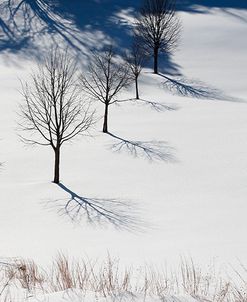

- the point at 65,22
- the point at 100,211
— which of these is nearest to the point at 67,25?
the point at 65,22

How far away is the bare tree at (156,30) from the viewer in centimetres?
3966

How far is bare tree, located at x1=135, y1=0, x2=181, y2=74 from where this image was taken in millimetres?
39656

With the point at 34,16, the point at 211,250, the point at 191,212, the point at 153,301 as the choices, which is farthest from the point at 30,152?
the point at 34,16

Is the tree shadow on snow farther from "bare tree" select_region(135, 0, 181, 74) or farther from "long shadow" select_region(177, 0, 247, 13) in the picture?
"bare tree" select_region(135, 0, 181, 74)

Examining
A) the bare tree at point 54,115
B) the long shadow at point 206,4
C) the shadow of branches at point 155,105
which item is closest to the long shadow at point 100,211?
the bare tree at point 54,115

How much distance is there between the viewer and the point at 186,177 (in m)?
19.9

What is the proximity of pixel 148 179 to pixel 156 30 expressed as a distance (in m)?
24.4

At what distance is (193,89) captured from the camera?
36.6 meters

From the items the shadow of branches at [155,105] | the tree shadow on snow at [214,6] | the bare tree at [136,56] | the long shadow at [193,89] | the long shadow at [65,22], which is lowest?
the shadow of branches at [155,105]

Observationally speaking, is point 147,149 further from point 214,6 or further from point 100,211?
point 214,6

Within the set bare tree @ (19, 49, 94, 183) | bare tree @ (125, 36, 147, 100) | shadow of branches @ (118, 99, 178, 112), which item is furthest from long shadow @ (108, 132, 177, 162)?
bare tree @ (125, 36, 147, 100)

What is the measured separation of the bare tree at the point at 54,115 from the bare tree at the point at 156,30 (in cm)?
665

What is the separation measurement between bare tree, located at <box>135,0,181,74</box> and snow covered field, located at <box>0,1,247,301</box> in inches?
96.3

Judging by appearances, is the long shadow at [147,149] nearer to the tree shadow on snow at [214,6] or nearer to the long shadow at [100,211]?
the long shadow at [100,211]
